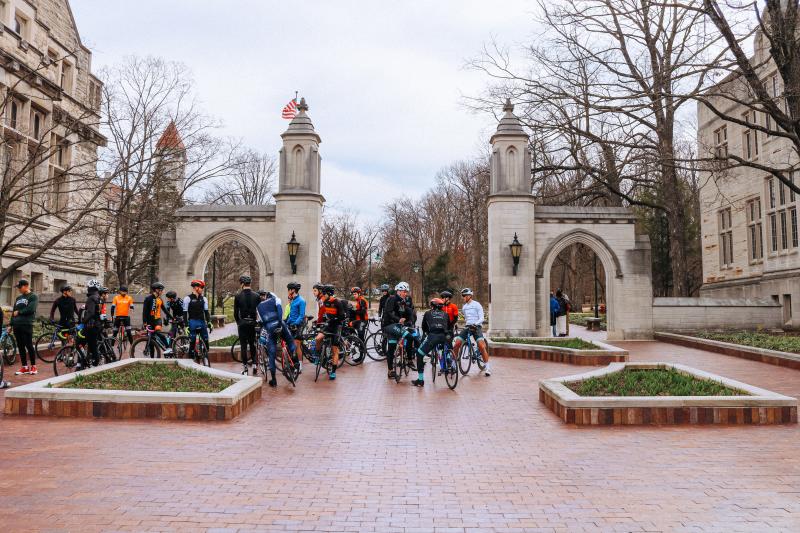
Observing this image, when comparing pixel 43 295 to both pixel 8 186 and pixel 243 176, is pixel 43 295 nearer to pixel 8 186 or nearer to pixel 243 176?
pixel 8 186

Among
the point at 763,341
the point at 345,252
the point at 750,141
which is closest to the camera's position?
the point at 763,341

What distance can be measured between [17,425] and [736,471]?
25.6 feet

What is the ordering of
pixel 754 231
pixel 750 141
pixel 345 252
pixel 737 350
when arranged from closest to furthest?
pixel 737 350 < pixel 750 141 < pixel 754 231 < pixel 345 252

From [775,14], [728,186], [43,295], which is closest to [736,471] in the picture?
[775,14]

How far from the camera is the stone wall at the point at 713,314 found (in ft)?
76.2

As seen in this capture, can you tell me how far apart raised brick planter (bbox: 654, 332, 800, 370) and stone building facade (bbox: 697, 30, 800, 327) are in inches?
209

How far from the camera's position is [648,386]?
362 inches

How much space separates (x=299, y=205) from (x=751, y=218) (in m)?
19.8

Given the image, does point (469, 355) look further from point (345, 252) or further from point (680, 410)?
point (345, 252)

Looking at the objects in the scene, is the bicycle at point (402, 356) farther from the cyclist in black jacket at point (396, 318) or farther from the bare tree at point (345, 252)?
the bare tree at point (345, 252)

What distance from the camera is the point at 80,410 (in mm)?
8398

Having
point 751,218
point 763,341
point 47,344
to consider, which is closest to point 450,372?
point 47,344

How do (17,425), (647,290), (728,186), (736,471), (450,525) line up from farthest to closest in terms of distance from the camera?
(728,186), (647,290), (17,425), (736,471), (450,525)

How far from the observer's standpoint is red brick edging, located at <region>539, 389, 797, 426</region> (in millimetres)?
8125
